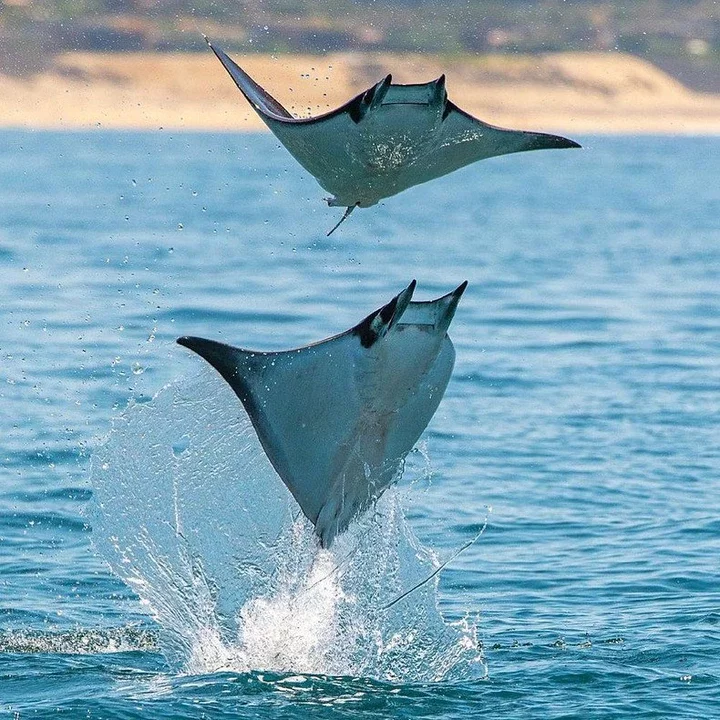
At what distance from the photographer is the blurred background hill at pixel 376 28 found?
259 feet

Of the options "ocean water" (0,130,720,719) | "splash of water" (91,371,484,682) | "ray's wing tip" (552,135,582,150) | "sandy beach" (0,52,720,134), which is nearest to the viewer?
"ray's wing tip" (552,135,582,150)

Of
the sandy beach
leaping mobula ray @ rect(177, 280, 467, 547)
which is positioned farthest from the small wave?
the sandy beach

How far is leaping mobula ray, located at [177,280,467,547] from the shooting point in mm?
6336

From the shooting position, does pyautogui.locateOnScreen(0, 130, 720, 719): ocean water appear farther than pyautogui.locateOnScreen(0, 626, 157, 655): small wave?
No

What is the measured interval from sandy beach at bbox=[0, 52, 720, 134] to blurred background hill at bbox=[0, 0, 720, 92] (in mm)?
1051

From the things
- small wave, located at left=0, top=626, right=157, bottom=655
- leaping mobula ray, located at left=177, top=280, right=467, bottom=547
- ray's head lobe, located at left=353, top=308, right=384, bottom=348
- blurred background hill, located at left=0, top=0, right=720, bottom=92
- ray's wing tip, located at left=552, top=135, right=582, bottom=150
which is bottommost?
small wave, located at left=0, top=626, right=157, bottom=655

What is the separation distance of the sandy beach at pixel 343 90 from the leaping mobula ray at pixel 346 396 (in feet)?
214

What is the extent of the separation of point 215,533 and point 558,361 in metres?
8.84

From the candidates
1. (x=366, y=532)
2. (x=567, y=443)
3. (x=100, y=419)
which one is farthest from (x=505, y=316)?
(x=366, y=532)

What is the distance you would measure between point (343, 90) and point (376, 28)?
8.65 meters

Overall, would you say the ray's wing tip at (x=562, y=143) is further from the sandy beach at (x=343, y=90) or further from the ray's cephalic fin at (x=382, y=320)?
the sandy beach at (x=343, y=90)

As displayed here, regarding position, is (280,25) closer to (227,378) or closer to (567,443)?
(567,443)

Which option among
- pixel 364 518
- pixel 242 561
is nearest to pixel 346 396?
pixel 364 518

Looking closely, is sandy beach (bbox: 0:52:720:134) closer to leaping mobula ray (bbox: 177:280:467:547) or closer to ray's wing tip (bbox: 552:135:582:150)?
ray's wing tip (bbox: 552:135:582:150)
